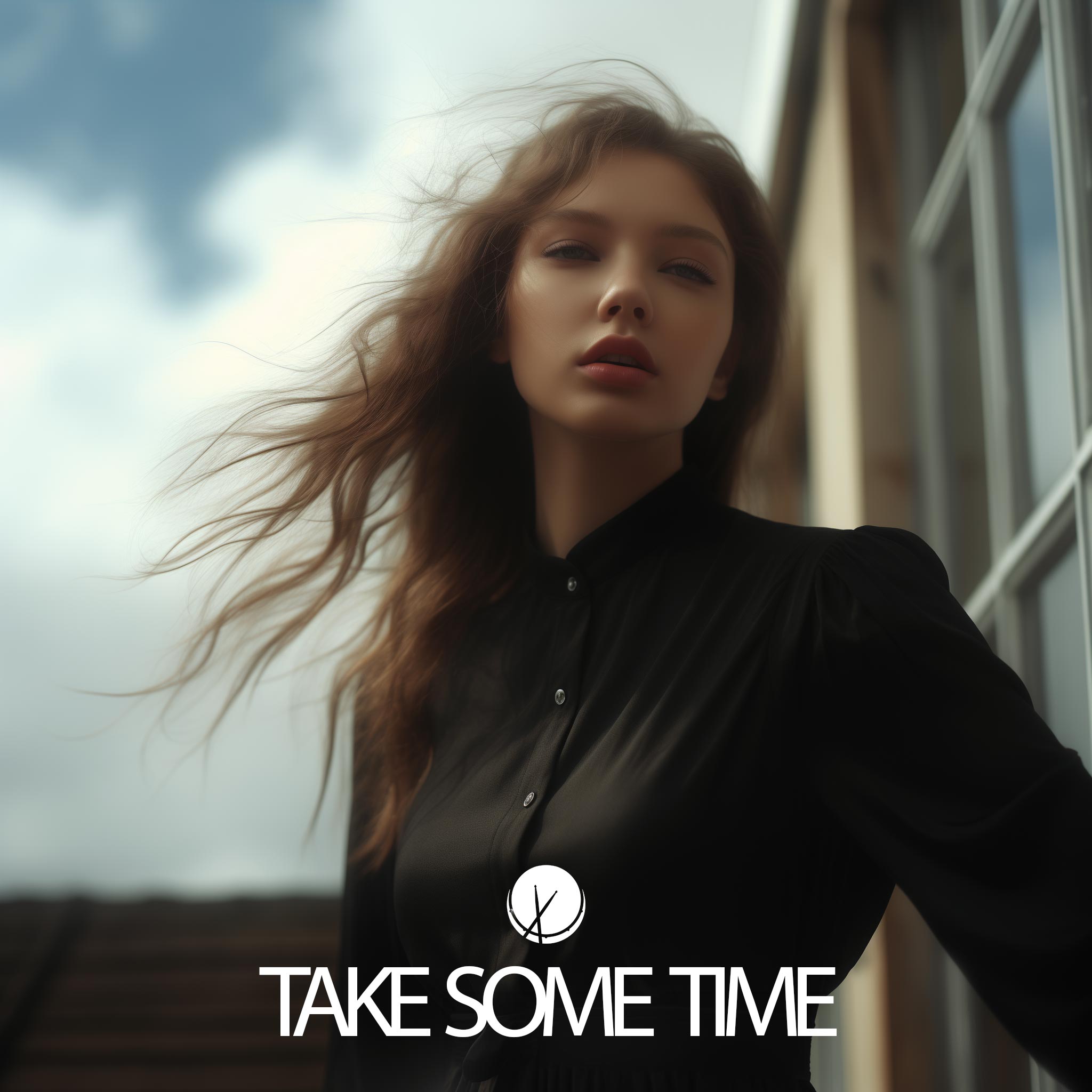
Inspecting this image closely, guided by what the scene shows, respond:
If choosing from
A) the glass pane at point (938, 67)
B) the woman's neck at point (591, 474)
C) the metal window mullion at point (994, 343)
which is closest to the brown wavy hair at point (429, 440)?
the woman's neck at point (591, 474)

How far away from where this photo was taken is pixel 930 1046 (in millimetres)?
1953

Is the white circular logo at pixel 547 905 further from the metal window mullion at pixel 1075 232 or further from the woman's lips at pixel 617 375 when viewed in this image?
the metal window mullion at pixel 1075 232

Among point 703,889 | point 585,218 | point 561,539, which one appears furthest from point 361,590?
point 703,889

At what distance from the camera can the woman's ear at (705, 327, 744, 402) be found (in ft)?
4.05

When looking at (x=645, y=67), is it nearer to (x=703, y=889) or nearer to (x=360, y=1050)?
(x=703, y=889)

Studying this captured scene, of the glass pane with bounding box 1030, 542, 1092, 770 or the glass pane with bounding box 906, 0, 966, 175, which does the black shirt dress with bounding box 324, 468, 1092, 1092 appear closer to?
A: the glass pane with bounding box 1030, 542, 1092, 770

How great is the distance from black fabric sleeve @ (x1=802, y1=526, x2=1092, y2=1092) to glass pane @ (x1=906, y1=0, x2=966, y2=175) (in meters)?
1.42

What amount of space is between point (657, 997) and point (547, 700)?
29 cm

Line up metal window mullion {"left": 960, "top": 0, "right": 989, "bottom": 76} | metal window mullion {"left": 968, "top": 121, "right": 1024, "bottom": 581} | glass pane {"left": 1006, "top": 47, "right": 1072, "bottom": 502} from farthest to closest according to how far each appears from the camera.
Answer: metal window mullion {"left": 960, "top": 0, "right": 989, "bottom": 76} → metal window mullion {"left": 968, "top": 121, "right": 1024, "bottom": 581} → glass pane {"left": 1006, "top": 47, "right": 1072, "bottom": 502}

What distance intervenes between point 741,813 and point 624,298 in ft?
1.50

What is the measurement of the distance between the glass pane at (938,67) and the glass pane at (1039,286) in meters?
0.40

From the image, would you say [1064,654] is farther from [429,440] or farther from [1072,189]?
[429,440]

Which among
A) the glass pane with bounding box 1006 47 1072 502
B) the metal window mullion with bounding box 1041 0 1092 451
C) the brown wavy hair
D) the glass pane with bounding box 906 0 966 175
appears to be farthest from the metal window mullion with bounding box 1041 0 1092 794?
the glass pane with bounding box 906 0 966 175

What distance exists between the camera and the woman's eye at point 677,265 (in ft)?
3.51
